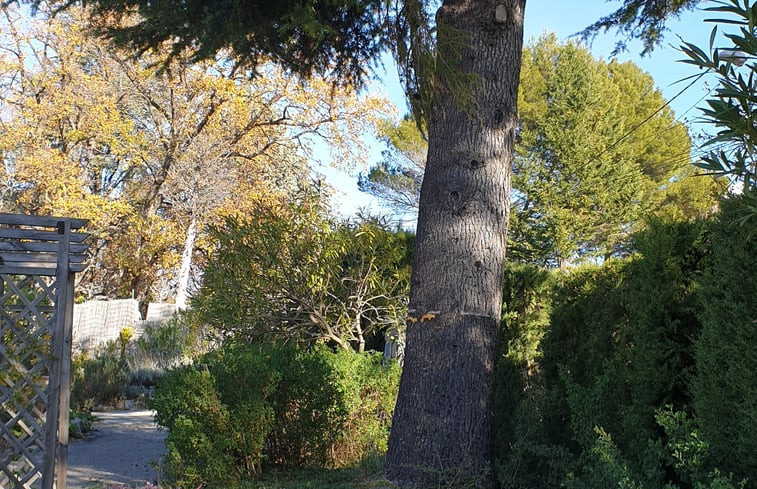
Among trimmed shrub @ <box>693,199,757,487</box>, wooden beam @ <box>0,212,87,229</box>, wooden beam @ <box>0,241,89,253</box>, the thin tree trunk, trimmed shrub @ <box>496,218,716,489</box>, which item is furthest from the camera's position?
the thin tree trunk

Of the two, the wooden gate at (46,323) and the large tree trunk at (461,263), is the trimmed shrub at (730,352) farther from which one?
the wooden gate at (46,323)

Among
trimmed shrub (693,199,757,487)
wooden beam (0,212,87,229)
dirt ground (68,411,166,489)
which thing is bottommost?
dirt ground (68,411,166,489)

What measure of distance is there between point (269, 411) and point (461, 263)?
186 cm

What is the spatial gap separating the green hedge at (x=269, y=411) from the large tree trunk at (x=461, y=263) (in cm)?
104

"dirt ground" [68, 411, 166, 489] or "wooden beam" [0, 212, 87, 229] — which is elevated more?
"wooden beam" [0, 212, 87, 229]

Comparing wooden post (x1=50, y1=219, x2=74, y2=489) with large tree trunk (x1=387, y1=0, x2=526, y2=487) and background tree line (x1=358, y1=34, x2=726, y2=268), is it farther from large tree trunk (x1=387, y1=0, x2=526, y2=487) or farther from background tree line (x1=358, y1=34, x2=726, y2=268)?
background tree line (x1=358, y1=34, x2=726, y2=268)

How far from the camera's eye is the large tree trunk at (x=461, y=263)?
4.66 m

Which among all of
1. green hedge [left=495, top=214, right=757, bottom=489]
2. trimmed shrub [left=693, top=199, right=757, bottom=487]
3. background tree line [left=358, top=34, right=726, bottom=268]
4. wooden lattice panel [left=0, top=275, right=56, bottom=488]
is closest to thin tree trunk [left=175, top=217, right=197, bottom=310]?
background tree line [left=358, top=34, right=726, bottom=268]

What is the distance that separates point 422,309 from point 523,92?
2535cm

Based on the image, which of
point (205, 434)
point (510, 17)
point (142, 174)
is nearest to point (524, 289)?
point (510, 17)

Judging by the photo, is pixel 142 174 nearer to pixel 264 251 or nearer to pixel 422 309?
pixel 264 251

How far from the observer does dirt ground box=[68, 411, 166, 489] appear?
611 cm

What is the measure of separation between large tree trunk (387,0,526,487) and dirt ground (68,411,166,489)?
204 centimetres

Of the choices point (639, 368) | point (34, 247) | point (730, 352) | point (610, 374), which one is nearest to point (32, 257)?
point (34, 247)
